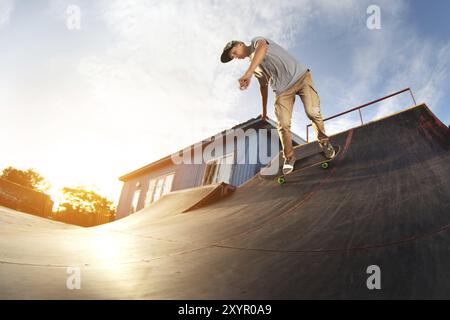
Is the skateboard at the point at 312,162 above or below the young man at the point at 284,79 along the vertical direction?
below

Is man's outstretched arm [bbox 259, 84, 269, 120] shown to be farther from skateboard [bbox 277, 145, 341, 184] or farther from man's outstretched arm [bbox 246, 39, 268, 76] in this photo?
skateboard [bbox 277, 145, 341, 184]

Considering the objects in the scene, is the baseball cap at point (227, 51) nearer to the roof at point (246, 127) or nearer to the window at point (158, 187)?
the roof at point (246, 127)

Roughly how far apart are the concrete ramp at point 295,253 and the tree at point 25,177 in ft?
130

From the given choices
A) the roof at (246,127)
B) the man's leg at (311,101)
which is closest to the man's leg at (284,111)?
the man's leg at (311,101)

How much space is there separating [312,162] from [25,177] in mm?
43531

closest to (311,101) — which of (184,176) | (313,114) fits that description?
(313,114)

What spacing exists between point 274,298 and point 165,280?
0.53 m

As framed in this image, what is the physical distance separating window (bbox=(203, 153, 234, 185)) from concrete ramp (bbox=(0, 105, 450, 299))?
7130mm

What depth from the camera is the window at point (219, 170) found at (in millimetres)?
10172

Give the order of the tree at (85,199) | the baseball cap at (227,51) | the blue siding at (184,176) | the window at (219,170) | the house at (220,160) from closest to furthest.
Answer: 1. the baseball cap at (227,51)
2. the blue siding at (184,176)
3. the house at (220,160)
4. the window at (219,170)
5. the tree at (85,199)

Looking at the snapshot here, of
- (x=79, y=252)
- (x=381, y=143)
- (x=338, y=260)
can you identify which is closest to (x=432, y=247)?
(x=338, y=260)

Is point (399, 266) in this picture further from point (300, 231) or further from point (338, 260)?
point (300, 231)
